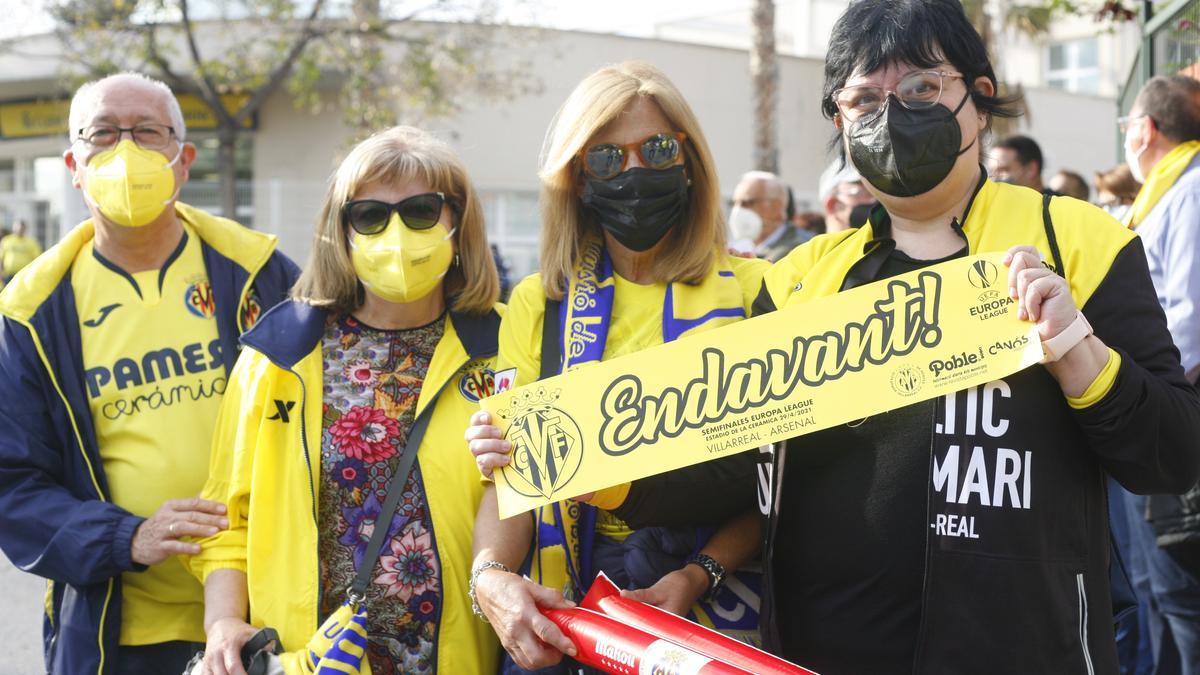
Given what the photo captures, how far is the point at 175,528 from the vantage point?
9.37 feet

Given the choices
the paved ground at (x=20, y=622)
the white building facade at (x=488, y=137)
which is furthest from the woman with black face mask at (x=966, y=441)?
the white building facade at (x=488, y=137)

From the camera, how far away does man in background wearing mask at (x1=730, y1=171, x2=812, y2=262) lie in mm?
7762

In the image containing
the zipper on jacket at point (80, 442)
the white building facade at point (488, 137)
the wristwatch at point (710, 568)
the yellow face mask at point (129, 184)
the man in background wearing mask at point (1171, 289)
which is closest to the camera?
the wristwatch at point (710, 568)

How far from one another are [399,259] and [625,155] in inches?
25.2

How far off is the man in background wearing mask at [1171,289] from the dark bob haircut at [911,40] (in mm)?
2016

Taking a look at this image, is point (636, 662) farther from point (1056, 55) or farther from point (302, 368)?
point (1056, 55)

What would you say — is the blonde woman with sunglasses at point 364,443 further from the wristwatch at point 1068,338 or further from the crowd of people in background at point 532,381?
the wristwatch at point 1068,338

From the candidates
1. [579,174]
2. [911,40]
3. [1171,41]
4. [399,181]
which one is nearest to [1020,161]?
[1171,41]

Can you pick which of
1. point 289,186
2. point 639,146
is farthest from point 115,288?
point 289,186

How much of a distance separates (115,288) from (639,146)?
5.46 ft

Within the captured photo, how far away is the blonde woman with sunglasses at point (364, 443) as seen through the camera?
275 cm

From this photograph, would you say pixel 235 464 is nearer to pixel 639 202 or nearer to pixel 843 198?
pixel 639 202

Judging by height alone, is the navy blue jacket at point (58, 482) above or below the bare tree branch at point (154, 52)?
below

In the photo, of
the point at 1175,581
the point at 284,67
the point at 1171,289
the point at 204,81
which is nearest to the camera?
the point at 1171,289
